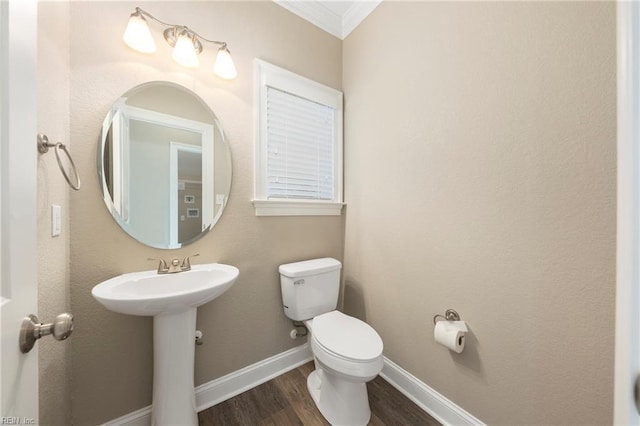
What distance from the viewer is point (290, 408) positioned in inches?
51.6

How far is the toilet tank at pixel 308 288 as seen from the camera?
58.3 inches

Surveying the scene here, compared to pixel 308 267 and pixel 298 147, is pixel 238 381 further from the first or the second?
pixel 298 147

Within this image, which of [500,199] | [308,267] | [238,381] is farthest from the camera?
[308,267]

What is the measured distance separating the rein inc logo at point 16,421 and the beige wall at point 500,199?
4.82 ft

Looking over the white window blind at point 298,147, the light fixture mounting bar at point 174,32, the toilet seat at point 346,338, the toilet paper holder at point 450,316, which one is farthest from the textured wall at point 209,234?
the toilet paper holder at point 450,316

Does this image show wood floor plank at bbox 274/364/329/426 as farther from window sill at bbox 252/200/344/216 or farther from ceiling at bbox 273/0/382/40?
ceiling at bbox 273/0/382/40

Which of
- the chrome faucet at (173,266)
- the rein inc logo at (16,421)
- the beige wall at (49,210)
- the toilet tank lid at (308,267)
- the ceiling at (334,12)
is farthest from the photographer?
the ceiling at (334,12)

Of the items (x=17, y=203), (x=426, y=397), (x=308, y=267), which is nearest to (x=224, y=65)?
(x=17, y=203)

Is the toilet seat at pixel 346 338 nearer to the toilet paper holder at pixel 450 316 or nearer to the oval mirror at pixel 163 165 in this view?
the toilet paper holder at pixel 450 316

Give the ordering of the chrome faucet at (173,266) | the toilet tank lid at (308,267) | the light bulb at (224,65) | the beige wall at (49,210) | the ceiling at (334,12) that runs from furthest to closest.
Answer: the ceiling at (334,12)
the toilet tank lid at (308,267)
the light bulb at (224,65)
the chrome faucet at (173,266)
the beige wall at (49,210)

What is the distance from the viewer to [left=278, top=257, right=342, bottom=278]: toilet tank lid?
4.83 ft

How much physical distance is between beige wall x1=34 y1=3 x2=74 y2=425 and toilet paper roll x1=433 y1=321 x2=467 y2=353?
62.6 inches

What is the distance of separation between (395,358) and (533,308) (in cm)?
88

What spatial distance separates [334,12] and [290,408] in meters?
2.71
